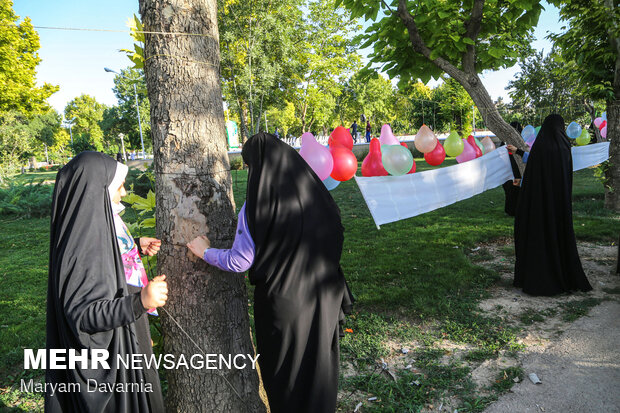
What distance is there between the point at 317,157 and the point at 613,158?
812 centimetres

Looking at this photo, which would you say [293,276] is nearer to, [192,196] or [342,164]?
[192,196]

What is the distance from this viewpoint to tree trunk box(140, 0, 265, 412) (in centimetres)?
221

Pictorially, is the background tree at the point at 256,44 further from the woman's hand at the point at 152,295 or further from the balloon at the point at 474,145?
the woman's hand at the point at 152,295

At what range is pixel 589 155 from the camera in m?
8.74

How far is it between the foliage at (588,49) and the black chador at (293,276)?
8.36m

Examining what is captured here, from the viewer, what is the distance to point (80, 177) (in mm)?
1723

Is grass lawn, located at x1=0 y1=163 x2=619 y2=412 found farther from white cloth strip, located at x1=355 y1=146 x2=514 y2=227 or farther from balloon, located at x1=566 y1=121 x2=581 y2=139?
balloon, located at x1=566 y1=121 x2=581 y2=139

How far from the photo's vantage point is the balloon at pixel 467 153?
20.8 feet

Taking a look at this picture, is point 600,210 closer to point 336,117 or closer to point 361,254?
point 361,254

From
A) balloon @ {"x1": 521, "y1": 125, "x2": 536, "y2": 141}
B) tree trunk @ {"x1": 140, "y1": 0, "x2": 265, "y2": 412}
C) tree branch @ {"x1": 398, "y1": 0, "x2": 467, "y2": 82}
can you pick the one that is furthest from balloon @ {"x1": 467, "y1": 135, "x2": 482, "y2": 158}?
tree trunk @ {"x1": 140, "y1": 0, "x2": 265, "y2": 412}


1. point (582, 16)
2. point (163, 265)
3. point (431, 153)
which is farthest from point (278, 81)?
point (163, 265)

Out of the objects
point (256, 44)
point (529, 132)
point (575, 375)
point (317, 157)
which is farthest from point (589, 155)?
point (256, 44)

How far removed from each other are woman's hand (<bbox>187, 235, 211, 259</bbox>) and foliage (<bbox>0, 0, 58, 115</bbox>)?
52.4 ft

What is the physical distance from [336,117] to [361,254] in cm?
3927
